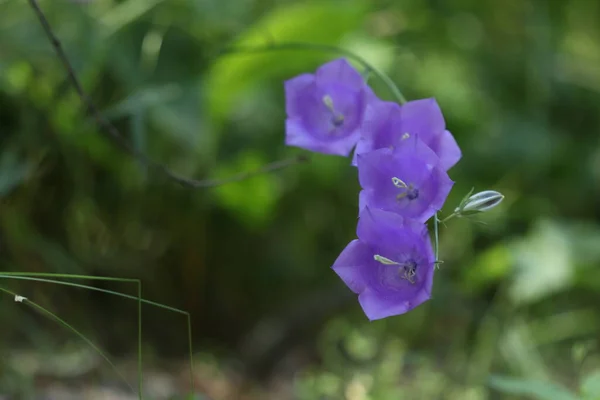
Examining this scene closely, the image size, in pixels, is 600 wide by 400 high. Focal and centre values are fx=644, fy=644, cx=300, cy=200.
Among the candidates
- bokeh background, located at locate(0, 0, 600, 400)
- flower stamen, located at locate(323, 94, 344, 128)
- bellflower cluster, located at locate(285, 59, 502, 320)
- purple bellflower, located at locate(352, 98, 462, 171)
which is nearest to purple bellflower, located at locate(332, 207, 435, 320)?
bellflower cluster, located at locate(285, 59, 502, 320)

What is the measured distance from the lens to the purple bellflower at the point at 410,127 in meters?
0.76

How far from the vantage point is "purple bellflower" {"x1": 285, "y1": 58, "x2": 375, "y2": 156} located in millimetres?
839

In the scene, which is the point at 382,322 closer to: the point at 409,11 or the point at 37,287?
the point at 37,287

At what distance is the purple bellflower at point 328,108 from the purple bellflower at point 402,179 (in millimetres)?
105

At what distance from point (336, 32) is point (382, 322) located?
0.66 meters

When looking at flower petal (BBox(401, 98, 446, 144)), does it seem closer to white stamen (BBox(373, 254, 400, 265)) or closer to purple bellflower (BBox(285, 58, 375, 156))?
purple bellflower (BBox(285, 58, 375, 156))

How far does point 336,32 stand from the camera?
1374mm

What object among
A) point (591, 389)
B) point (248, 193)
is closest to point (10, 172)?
point (248, 193)

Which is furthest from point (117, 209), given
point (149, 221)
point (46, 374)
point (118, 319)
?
point (46, 374)

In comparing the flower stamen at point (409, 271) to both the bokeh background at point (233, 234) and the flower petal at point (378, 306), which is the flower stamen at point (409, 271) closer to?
the flower petal at point (378, 306)

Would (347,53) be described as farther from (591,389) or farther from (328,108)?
(591,389)

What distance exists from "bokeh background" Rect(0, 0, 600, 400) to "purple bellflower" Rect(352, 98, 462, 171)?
0.48 metres

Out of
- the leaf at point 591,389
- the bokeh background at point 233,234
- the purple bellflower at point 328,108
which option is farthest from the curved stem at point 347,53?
the leaf at point 591,389

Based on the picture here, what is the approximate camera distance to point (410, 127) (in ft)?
2.53
